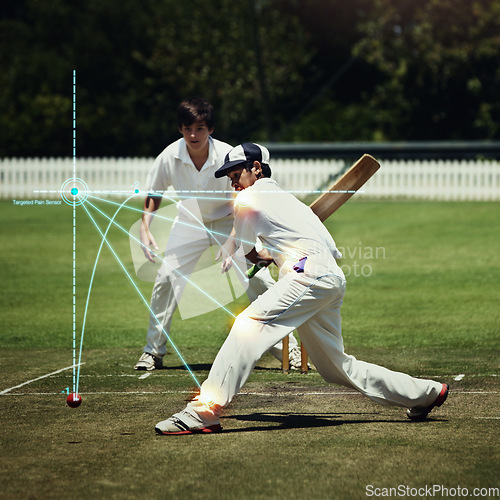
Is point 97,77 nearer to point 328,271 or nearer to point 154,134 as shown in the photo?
point 154,134

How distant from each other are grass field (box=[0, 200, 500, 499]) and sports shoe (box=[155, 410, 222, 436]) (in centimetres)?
7

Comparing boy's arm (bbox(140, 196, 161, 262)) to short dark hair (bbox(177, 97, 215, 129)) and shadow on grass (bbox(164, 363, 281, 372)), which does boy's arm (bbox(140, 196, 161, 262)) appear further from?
shadow on grass (bbox(164, 363, 281, 372))

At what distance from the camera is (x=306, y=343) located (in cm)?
580

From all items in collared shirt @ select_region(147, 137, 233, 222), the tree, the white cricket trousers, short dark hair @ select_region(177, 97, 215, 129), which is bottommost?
the white cricket trousers

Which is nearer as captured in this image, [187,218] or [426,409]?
[426,409]

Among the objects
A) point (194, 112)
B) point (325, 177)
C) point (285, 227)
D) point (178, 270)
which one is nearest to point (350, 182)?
point (285, 227)

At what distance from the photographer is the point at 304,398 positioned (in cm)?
671

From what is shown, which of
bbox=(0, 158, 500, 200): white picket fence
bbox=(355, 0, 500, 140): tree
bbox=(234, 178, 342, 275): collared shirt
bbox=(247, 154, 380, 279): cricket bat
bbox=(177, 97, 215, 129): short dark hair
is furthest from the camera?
bbox=(355, 0, 500, 140): tree

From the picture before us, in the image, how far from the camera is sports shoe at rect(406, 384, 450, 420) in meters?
5.82

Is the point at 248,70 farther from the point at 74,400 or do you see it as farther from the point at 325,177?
the point at 74,400

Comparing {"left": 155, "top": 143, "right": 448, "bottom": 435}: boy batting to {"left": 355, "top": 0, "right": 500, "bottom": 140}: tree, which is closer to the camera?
{"left": 155, "top": 143, "right": 448, "bottom": 435}: boy batting

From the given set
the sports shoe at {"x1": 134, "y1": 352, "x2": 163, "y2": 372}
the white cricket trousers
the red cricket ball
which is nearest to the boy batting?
the white cricket trousers

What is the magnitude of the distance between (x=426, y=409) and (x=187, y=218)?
319cm

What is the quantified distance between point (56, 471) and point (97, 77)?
133 ft
